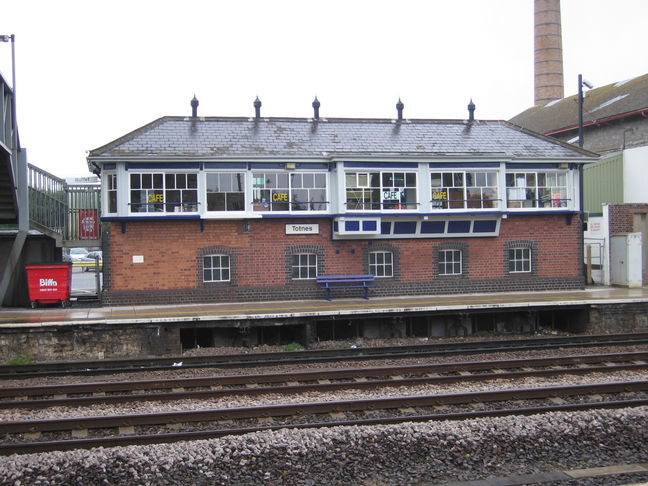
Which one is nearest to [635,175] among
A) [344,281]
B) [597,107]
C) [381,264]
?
[597,107]

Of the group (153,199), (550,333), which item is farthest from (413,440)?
(153,199)

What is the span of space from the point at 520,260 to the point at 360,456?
15133 millimetres

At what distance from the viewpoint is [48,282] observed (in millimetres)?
17828

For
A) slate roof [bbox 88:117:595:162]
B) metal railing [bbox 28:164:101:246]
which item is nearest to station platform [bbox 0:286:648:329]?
metal railing [bbox 28:164:101:246]

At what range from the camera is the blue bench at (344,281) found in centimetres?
1898

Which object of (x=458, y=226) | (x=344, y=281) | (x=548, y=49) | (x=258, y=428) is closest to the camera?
(x=258, y=428)

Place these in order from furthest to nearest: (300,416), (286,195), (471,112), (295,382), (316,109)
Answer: (471,112), (316,109), (286,195), (295,382), (300,416)

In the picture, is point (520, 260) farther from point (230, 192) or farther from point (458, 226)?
point (230, 192)

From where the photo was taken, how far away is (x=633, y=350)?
13586 mm

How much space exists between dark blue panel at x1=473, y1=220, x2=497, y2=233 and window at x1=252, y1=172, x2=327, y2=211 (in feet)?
16.1

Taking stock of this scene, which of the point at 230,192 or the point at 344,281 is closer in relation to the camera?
the point at 230,192

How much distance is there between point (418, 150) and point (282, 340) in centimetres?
759

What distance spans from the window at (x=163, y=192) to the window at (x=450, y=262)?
784 cm

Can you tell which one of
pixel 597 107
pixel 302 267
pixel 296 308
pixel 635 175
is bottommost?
pixel 296 308
